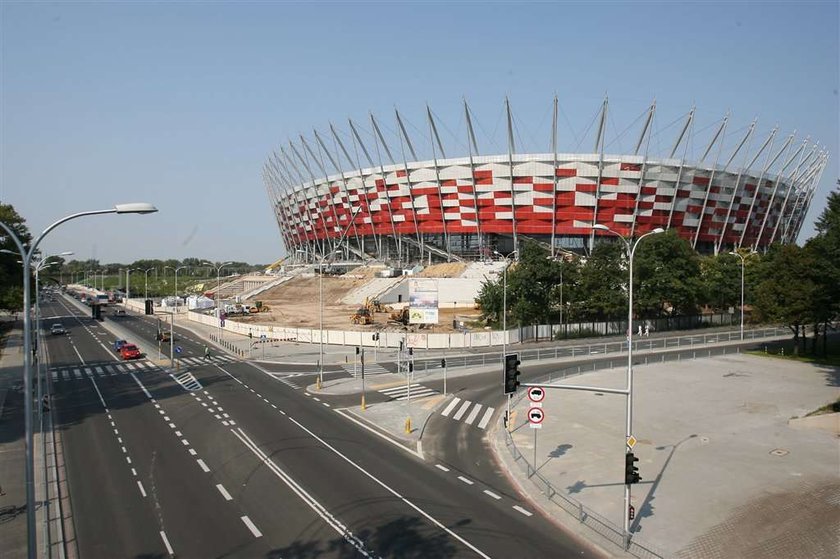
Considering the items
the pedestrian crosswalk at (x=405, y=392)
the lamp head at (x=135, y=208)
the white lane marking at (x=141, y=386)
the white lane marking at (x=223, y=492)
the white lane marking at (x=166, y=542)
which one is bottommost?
the white lane marking at (x=166, y=542)

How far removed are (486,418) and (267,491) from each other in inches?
592

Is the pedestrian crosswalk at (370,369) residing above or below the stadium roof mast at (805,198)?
below

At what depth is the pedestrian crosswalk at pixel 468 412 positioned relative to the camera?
32.0 metres

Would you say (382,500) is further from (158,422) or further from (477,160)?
(477,160)

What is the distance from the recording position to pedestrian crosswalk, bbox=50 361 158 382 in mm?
46688

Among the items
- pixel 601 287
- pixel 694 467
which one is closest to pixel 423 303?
pixel 601 287

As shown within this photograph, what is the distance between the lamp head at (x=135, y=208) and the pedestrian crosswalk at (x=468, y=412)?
73.5 feet

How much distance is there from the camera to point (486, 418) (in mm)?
32656

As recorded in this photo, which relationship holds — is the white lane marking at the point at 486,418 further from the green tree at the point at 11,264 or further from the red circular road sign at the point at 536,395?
the green tree at the point at 11,264

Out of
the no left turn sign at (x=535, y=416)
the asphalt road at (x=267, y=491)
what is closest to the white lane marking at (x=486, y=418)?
the asphalt road at (x=267, y=491)

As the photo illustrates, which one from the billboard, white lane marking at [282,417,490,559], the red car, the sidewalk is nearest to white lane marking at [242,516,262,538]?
white lane marking at [282,417,490,559]

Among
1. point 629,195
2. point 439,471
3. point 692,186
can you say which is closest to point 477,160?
point 629,195

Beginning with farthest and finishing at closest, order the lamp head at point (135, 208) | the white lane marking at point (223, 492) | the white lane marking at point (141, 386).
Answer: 1. the white lane marking at point (141, 386)
2. the white lane marking at point (223, 492)
3. the lamp head at point (135, 208)

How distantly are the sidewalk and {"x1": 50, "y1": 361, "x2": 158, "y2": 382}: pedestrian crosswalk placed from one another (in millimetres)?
32809
